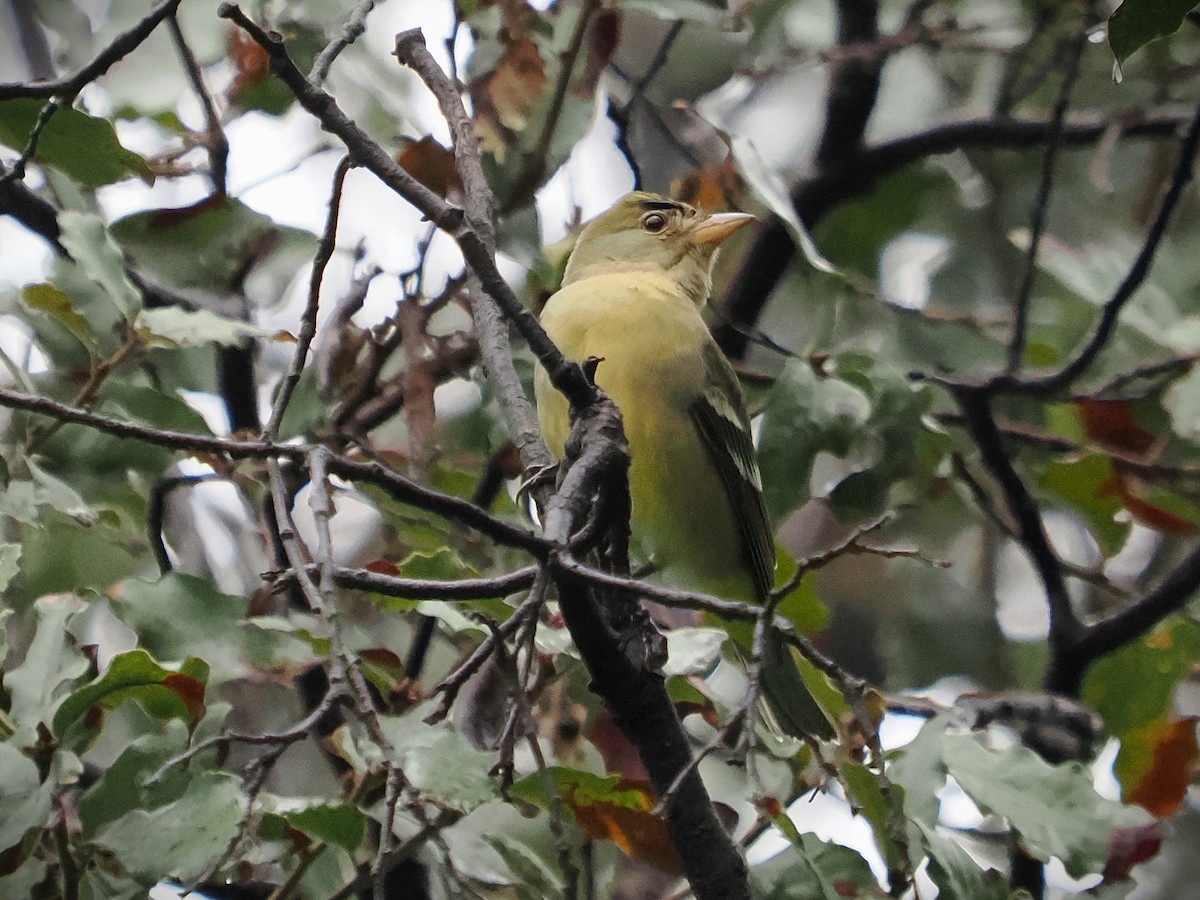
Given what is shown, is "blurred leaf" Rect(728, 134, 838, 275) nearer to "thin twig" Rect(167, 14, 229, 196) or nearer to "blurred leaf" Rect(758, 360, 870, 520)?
"blurred leaf" Rect(758, 360, 870, 520)

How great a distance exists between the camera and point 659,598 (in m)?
1.29

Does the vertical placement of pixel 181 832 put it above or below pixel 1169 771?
above

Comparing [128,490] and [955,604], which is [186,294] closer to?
[128,490]

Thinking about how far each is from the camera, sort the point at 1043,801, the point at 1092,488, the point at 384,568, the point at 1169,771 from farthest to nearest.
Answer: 1. the point at 1092,488
2. the point at 1169,771
3. the point at 384,568
4. the point at 1043,801

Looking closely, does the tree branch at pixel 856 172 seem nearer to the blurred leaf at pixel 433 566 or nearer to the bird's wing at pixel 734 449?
the bird's wing at pixel 734 449

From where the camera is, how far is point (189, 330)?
7.64 ft

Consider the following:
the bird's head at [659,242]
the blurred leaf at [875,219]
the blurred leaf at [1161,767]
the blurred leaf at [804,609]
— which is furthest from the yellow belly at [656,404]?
the blurred leaf at [1161,767]

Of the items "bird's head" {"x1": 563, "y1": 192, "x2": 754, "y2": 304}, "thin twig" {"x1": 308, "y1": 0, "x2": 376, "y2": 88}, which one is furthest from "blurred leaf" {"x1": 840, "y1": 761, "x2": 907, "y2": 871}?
"bird's head" {"x1": 563, "y1": 192, "x2": 754, "y2": 304}

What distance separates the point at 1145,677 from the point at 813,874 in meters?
1.06

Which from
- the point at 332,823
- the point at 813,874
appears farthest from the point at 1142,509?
the point at 332,823

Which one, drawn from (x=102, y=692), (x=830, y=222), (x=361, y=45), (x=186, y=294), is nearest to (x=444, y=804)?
(x=102, y=692)

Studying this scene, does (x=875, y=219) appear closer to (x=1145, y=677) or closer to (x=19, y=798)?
(x=1145, y=677)

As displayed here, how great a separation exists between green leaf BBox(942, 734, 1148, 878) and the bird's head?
178 cm

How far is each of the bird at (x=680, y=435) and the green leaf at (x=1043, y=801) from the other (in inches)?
37.4
